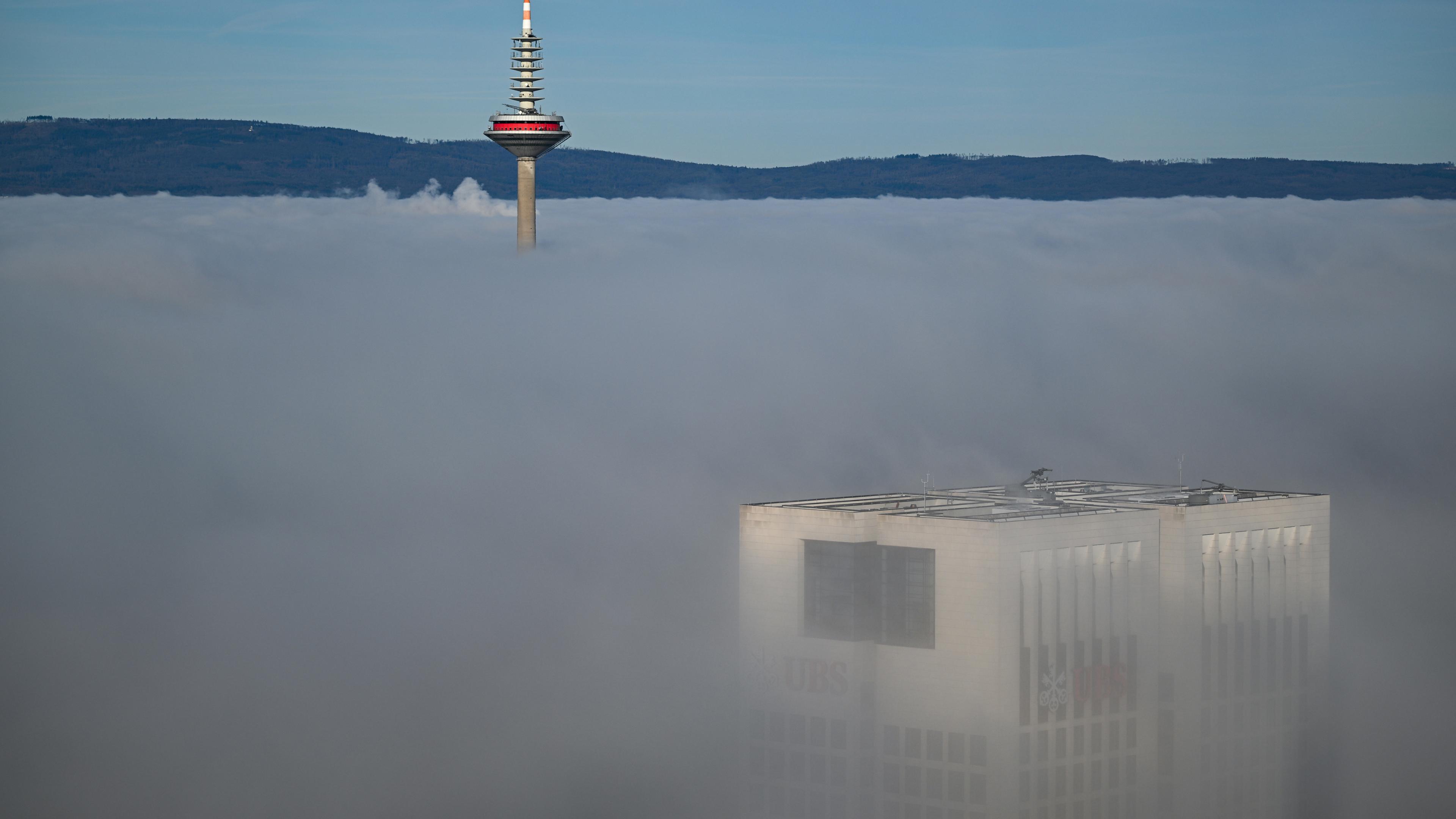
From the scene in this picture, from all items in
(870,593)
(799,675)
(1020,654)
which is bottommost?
(799,675)

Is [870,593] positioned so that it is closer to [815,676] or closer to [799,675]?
[815,676]

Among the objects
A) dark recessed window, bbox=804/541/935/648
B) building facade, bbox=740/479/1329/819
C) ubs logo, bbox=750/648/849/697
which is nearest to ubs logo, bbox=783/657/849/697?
ubs logo, bbox=750/648/849/697

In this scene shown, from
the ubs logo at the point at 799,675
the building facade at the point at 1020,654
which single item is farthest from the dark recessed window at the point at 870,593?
the ubs logo at the point at 799,675

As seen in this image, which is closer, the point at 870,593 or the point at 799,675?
the point at 870,593

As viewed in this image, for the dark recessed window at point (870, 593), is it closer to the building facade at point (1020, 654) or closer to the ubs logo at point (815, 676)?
the building facade at point (1020, 654)

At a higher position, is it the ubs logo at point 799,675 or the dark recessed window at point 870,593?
the dark recessed window at point 870,593

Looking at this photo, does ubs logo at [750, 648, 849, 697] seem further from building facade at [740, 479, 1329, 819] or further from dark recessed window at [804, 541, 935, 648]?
dark recessed window at [804, 541, 935, 648]

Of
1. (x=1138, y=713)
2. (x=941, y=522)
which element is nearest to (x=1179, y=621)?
(x=1138, y=713)

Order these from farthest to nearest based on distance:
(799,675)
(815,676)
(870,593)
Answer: (799,675)
(815,676)
(870,593)

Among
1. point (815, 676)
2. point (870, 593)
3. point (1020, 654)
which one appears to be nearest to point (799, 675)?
point (815, 676)

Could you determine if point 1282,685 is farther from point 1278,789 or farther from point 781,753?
point 781,753
